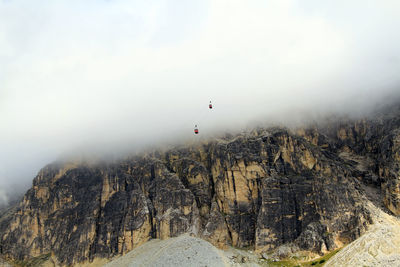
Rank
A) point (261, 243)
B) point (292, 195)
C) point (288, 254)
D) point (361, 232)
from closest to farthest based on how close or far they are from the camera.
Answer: point (361, 232)
point (288, 254)
point (261, 243)
point (292, 195)

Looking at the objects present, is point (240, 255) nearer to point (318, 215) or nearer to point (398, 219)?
point (318, 215)

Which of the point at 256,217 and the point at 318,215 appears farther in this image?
the point at 256,217

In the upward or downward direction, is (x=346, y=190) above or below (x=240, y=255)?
above

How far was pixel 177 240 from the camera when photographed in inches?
7096

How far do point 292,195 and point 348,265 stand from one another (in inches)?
2304

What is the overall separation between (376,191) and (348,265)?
73.7 m

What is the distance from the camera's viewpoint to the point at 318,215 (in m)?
179

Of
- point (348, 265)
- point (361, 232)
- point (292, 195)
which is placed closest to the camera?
point (348, 265)

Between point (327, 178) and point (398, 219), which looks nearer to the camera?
point (398, 219)

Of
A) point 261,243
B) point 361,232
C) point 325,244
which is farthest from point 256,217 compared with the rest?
point 361,232

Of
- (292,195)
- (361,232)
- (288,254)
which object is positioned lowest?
(288,254)

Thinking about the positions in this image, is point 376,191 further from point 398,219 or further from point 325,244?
point 325,244

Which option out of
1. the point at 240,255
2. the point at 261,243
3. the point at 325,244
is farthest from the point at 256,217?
the point at 325,244

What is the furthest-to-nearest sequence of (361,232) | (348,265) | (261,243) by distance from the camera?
(261,243)
(361,232)
(348,265)
